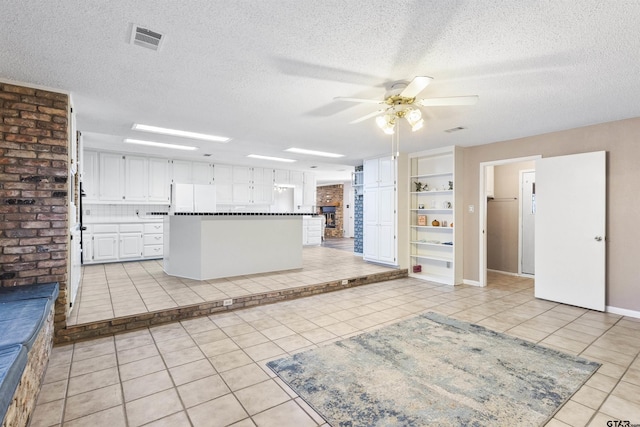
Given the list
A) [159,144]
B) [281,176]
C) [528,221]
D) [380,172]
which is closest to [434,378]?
[380,172]

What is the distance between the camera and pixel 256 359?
263 centimetres

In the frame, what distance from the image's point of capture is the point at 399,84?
2.68 meters

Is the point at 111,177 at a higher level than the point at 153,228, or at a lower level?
higher

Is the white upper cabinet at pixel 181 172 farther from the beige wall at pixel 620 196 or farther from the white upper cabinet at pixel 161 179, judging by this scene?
the beige wall at pixel 620 196

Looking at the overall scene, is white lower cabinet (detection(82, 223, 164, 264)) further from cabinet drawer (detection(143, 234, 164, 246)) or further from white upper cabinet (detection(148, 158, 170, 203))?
white upper cabinet (detection(148, 158, 170, 203))

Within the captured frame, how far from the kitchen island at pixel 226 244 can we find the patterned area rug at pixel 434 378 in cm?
273

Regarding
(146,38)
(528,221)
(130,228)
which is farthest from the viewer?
(130,228)

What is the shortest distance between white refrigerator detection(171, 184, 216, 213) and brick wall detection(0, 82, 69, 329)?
3.67 m

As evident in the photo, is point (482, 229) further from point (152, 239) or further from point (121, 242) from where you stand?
point (121, 242)

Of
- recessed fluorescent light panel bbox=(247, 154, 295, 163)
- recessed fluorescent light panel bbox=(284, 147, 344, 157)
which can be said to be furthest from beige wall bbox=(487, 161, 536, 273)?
recessed fluorescent light panel bbox=(247, 154, 295, 163)

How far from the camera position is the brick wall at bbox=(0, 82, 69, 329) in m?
2.76

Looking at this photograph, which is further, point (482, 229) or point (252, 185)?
point (252, 185)

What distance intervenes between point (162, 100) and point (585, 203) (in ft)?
17.5

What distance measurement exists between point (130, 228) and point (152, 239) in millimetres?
492
